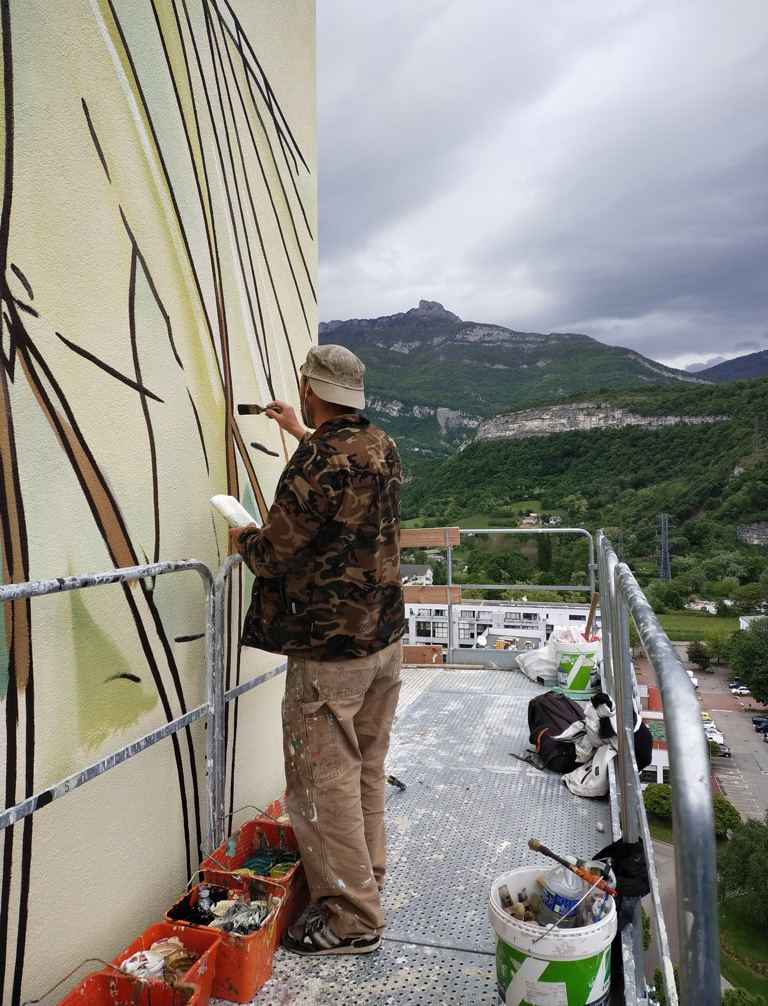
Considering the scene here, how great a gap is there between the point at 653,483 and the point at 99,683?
44483 millimetres

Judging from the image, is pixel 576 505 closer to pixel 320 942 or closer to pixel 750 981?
pixel 750 981

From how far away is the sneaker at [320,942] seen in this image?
2.01 metres

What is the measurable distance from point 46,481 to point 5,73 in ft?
3.21

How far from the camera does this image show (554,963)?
161 cm

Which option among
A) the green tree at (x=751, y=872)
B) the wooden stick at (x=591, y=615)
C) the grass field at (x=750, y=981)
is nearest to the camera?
the wooden stick at (x=591, y=615)

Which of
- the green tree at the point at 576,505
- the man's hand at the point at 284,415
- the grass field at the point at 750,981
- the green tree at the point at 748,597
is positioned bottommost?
the grass field at the point at 750,981

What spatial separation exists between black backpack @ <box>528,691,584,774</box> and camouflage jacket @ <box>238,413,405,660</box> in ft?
6.23

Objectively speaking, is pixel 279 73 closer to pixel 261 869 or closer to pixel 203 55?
pixel 203 55

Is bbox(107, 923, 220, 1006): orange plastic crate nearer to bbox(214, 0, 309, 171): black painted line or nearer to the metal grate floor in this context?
the metal grate floor

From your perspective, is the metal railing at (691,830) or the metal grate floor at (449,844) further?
the metal grate floor at (449,844)

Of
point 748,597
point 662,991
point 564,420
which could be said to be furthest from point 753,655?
point 662,991

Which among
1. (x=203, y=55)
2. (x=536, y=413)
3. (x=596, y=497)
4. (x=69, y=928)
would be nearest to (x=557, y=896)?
(x=69, y=928)

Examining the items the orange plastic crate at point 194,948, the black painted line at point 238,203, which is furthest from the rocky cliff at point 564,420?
the orange plastic crate at point 194,948

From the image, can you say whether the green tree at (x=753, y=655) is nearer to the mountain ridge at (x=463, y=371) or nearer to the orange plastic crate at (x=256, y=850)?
the mountain ridge at (x=463, y=371)
